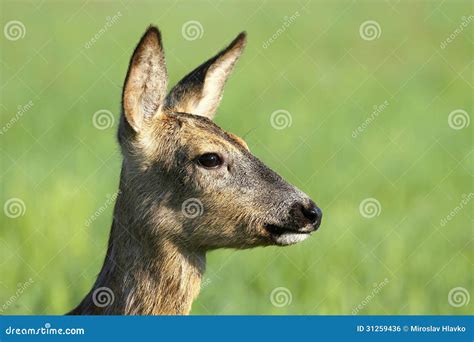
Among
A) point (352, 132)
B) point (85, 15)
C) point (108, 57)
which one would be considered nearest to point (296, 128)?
point (352, 132)

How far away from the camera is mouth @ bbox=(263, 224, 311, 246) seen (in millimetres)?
7488

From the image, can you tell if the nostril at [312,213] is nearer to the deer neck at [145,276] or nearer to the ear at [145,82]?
the deer neck at [145,276]

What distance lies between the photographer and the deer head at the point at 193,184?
7.60 meters

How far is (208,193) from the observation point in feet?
25.2

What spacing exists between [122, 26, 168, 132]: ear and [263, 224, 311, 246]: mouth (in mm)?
1071

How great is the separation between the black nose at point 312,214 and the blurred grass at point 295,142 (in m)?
1.36

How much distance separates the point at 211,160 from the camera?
769 centimetres

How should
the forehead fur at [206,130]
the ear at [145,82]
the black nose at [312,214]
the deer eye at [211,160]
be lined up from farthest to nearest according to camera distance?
the forehead fur at [206,130], the deer eye at [211,160], the ear at [145,82], the black nose at [312,214]

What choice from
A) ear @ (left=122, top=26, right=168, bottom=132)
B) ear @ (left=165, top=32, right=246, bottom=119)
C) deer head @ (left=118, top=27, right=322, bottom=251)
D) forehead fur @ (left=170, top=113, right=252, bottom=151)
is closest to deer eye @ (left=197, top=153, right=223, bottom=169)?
deer head @ (left=118, top=27, right=322, bottom=251)

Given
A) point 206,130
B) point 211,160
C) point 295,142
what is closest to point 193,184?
point 211,160

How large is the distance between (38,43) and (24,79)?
80.9 inches

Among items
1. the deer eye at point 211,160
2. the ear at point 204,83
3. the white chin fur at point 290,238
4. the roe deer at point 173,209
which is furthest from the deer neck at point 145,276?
the ear at point 204,83

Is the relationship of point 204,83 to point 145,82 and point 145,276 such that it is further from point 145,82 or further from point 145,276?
point 145,276

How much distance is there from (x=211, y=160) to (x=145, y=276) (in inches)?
32.7
